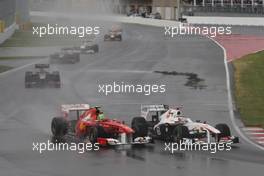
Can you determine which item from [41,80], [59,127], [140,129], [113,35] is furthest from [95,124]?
[113,35]

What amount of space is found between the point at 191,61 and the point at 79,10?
57.6 ft

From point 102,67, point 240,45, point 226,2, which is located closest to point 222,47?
point 240,45

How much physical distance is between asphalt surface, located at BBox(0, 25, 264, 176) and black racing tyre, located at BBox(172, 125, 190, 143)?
0.54 meters

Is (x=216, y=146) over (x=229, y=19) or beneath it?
beneath

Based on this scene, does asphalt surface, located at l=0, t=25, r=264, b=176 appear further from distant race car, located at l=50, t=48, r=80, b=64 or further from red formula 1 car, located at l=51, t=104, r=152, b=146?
distant race car, located at l=50, t=48, r=80, b=64

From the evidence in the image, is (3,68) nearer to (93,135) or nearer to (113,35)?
(113,35)

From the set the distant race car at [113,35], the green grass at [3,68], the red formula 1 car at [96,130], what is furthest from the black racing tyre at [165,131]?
the distant race car at [113,35]

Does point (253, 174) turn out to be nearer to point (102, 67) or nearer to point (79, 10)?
point (79, 10)

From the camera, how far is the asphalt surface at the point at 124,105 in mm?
18547

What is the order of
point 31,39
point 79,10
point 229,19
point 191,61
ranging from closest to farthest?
point 79,10, point 191,61, point 31,39, point 229,19

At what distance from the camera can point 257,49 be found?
58.3 metres

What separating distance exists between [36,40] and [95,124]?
54.0 meters

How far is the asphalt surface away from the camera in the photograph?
18.5 metres

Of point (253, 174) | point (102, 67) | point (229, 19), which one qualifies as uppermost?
point (229, 19)
